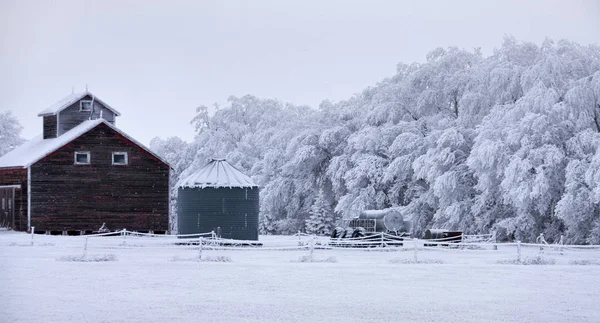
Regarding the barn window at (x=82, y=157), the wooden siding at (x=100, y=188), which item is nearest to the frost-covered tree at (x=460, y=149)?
the wooden siding at (x=100, y=188)

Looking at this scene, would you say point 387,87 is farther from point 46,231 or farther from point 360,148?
point 46,231

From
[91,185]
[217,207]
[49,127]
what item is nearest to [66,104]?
[49,127]

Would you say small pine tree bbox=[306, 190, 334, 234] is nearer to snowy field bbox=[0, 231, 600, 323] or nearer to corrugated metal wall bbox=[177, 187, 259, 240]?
corrugated metal wall bbox=[177, 187, 259, 240]

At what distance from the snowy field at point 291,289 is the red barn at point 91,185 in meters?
13.9

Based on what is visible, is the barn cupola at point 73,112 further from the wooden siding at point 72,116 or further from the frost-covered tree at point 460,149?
the frost-covered tree at point 460,149

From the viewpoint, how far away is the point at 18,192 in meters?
53.7

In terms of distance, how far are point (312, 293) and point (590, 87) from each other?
97.4 feet

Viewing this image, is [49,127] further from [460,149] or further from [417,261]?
[417,261]

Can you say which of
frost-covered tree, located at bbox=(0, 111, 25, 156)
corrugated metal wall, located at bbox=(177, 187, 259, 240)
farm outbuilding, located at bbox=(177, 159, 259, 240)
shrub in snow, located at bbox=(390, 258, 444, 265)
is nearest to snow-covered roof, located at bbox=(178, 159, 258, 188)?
farm outbuilding, located at bbox=(177, 159, 259, 240)

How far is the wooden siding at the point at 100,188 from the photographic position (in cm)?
5188

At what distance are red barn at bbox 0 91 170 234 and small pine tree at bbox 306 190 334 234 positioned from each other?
1523cm

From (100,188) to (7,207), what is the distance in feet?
27.6

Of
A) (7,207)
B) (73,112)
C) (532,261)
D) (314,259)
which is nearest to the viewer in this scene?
(532,261)

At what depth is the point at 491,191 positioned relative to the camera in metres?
51.3
